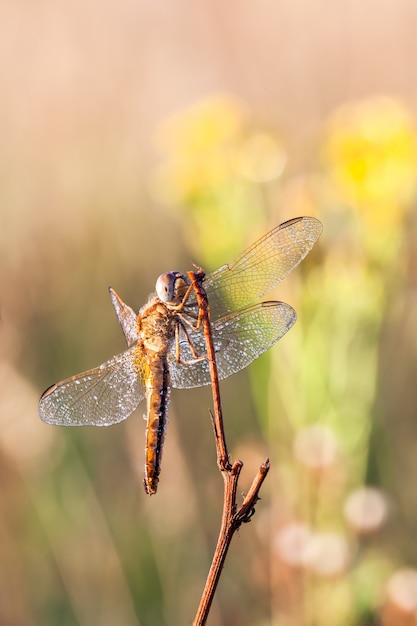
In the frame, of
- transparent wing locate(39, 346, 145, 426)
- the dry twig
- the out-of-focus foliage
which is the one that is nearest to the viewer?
the dry twig

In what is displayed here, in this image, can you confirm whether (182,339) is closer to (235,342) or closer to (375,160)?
(235,342)

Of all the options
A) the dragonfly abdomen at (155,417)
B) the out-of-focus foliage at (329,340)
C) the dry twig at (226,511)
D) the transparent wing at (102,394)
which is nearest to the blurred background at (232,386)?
the out-of-focus foliage at (329,340)

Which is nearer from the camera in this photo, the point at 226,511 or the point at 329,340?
the point at 226,511

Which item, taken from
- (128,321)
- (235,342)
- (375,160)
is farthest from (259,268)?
(375,160)

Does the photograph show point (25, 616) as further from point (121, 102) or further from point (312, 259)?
point (121, 102)

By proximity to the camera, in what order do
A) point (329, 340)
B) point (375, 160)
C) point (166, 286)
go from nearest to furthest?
point (166, 286) → point (329, 340) → point (375, 160)

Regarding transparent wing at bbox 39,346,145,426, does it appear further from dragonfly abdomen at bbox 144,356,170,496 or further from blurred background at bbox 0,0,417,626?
blurred background at bbox 0,0,417,626

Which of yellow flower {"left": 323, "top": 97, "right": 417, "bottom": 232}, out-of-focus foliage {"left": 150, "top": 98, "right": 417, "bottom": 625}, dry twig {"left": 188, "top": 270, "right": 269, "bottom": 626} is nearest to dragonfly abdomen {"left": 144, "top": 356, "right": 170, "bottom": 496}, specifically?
dry twig {"left": 188, "top": 270, "right": 269, "bottom": 626}
